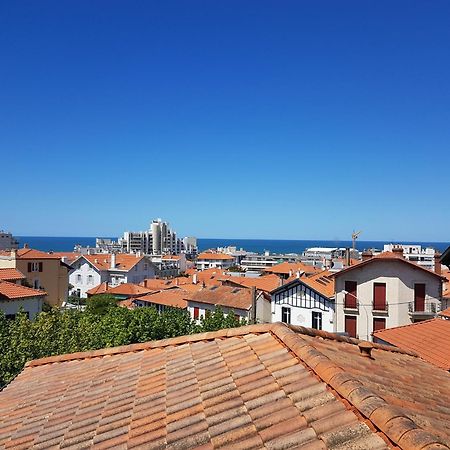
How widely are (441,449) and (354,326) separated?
34.8 metres

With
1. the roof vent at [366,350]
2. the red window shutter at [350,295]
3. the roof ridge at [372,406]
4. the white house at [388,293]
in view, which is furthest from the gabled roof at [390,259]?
the roof ridge at [372,406]

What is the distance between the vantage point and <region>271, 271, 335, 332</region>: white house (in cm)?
3752

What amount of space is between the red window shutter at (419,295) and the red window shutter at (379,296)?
2332 mm

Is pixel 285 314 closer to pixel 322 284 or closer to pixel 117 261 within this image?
pixel 322 284

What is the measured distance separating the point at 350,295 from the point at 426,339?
68.6 ft

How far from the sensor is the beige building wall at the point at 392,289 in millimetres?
34094

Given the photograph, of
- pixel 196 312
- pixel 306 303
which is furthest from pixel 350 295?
pixel 196 312

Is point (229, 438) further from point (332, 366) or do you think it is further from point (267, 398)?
point (332, 366)

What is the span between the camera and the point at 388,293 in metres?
34.5

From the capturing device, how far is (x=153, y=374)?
20.5ft

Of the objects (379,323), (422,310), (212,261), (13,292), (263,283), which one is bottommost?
(212,261)

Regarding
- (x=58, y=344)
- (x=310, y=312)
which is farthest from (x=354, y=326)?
(x=58, y=344)

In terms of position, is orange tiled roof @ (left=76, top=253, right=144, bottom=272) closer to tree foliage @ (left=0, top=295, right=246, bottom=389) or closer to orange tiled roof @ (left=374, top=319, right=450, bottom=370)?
tree foliage @ (left=0, top=295, right=246, bottom=389)

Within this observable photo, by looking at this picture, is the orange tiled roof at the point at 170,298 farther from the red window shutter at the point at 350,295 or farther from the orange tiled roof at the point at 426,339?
the orange tiled roof at the point at 426,339
